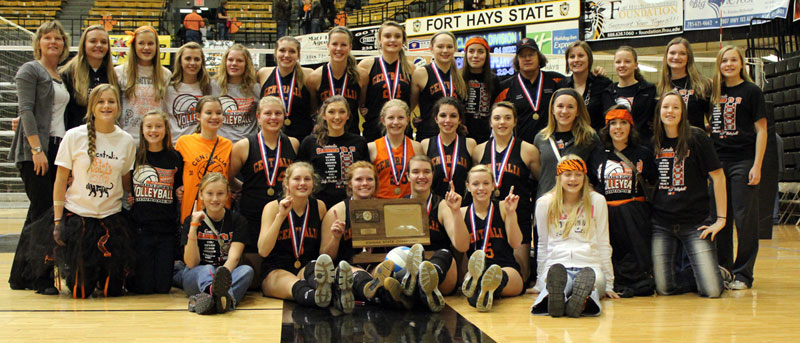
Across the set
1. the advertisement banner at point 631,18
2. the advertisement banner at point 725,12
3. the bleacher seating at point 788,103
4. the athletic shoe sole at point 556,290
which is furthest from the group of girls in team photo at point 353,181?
the advertisement banner at point 631,18

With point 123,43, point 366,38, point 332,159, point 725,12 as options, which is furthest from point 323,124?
point 123,43

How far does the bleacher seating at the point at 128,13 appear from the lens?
20.9 meters

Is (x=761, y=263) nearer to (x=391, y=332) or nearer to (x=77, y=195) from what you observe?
(x=391, y=332)

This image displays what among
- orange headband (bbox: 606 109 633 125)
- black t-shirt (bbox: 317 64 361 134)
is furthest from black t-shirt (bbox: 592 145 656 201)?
black t-shirt (bbox: 317 64 361 134)

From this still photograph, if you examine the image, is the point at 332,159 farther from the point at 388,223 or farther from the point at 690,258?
the point at 690,258

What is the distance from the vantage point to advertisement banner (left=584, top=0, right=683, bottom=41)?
14.7 metres

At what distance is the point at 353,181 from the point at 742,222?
297 centimetres

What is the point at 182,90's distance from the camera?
215 inches

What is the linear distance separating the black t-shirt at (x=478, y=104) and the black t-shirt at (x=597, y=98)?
2.59 feet

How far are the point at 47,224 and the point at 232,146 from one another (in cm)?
134

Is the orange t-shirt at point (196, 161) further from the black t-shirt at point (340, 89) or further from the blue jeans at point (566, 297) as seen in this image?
the blue jeans at point (566, 297)

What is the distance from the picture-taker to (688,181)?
16.3ft

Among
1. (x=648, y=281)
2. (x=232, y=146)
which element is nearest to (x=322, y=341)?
(x=232, y=146)

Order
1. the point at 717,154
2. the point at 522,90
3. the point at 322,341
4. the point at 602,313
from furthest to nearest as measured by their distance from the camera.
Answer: the point at 522,90 < the point at 717,154 < the point at 602,313 < the point at 322,341
